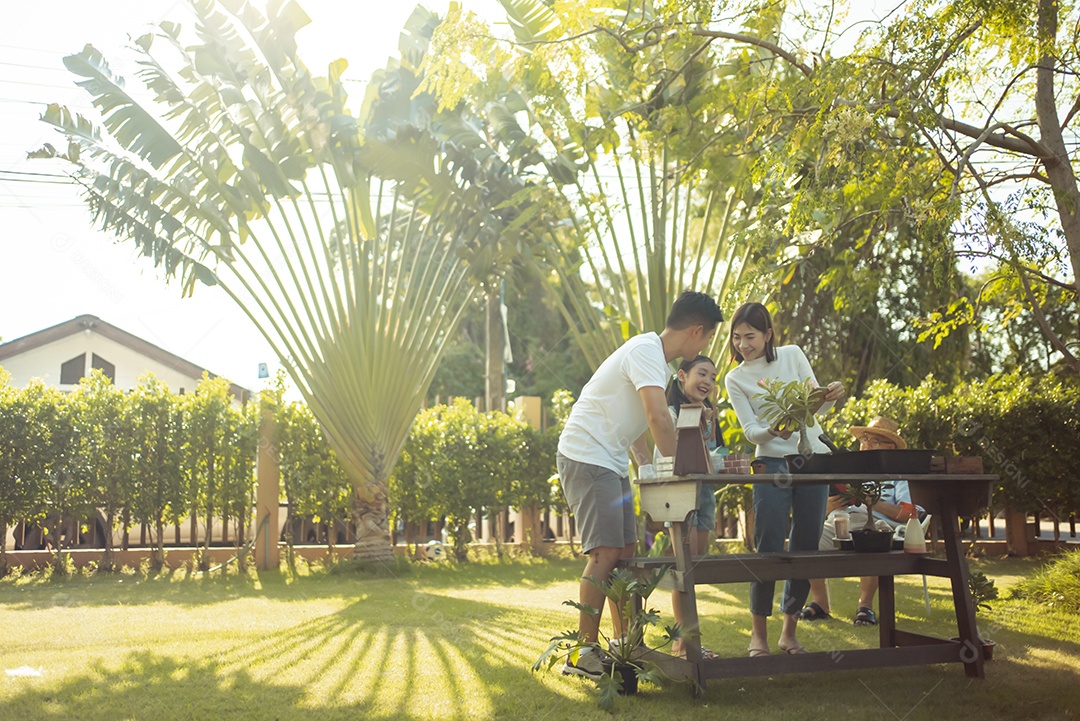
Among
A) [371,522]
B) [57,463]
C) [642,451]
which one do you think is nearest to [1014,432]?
[642,451]

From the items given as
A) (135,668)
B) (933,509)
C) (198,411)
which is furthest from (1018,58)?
(198,411)

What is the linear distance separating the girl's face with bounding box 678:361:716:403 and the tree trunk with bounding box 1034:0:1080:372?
2764 mm

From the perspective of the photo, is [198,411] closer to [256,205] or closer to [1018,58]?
[256,205]

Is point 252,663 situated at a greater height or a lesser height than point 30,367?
lesser

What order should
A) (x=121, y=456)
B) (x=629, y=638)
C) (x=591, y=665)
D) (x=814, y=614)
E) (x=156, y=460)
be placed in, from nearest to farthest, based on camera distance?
(x=629, y=638) → (x=591, y=665) → (x=814, y=614) → (x=121, y=456) → (x=156, y=460)

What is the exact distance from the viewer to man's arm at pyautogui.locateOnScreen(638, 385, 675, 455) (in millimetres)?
4031

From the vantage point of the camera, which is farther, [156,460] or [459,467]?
[459,467]

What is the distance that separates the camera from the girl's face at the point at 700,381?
491 cm

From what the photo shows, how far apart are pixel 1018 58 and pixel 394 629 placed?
19.2 ft

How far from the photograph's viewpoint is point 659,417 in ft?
13.3

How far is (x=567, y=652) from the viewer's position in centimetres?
456

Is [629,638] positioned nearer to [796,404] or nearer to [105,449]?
[796,404]

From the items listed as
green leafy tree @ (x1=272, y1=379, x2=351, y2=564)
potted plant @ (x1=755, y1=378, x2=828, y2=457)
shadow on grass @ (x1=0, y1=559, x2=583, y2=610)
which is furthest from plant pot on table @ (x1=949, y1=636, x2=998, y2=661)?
green leafy tree @ (x1=272, y1=379, x2=351, y2=564)

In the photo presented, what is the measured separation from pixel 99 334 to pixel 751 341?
2084 cm
